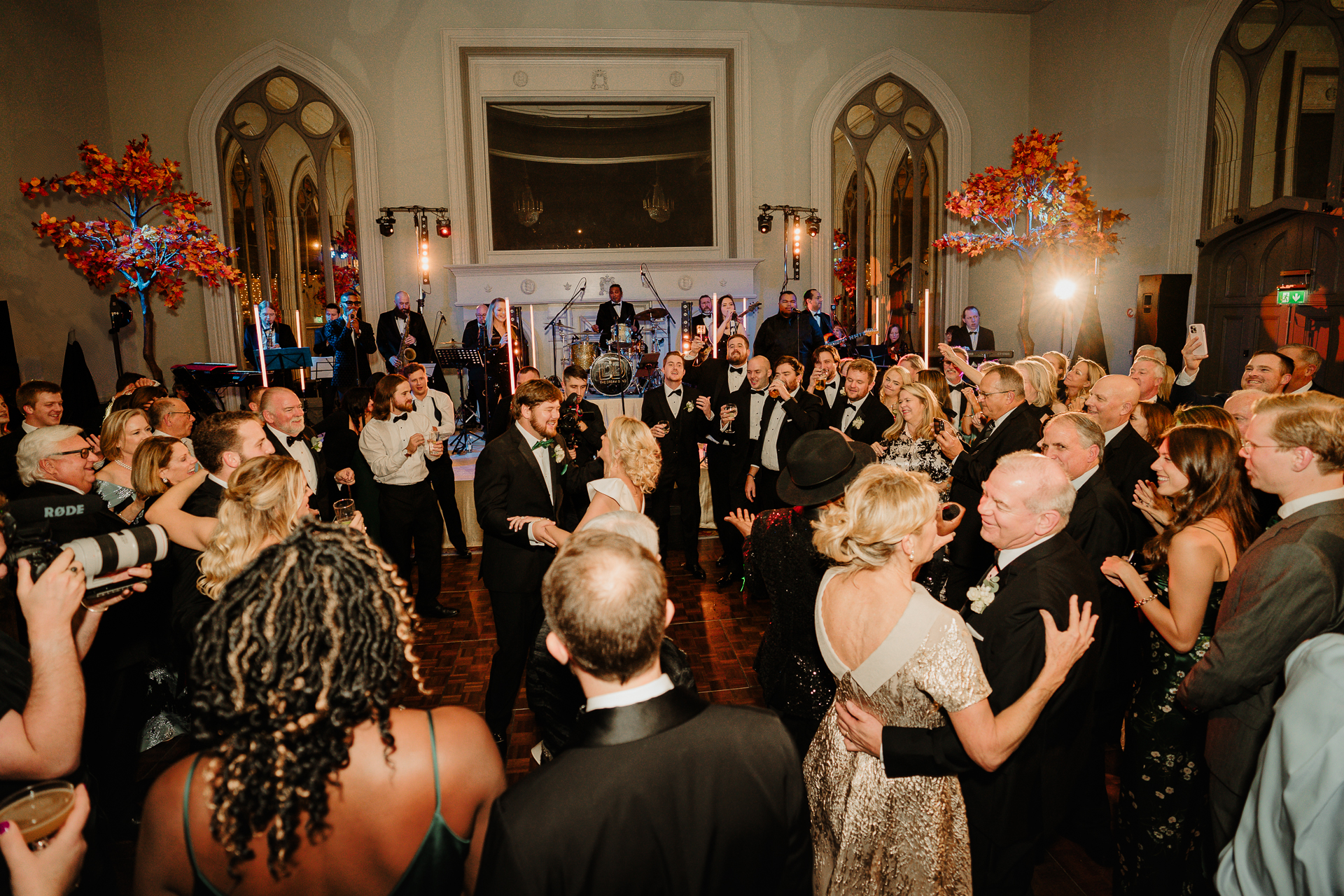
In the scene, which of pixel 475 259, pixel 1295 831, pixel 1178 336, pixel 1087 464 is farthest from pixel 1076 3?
pixel 1295 831

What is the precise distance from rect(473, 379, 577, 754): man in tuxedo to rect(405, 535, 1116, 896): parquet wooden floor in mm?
387

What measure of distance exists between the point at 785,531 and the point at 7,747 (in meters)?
1.86

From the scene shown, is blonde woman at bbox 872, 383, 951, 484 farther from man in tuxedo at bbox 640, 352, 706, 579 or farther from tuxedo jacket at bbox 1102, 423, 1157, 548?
man in tuxedo at bbox 640, 352, 706, 579

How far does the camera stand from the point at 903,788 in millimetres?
1646

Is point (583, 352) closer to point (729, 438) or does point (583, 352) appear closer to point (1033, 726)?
point (729, 438)

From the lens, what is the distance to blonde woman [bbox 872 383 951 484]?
3941mm

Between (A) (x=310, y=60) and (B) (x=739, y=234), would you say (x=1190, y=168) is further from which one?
(A) (x=310, y=60)

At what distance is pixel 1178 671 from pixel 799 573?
1.12 m

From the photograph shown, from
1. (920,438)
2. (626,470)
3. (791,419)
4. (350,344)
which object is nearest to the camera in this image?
(626,470)

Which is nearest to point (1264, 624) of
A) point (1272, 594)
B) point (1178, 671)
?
point (1272, 594)

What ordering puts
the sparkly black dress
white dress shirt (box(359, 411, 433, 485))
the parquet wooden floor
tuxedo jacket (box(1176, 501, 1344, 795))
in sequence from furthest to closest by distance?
white dress shirt (box(359, 411, 433, 485))
the parquet wooden floor
the sparkly black dress
tuxedo jacket (box(1176, 501, 1344, 795))

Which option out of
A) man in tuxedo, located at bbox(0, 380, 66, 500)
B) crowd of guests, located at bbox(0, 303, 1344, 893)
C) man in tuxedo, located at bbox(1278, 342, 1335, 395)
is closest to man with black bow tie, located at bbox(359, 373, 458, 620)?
crowd of guests, located at bbox(0, 303, 1344, 893)

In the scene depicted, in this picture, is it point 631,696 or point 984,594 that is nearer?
point 631,696

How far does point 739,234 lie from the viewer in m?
10.4
